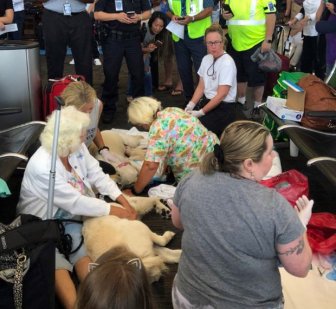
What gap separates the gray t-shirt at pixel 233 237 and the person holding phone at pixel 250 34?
11.1 ft

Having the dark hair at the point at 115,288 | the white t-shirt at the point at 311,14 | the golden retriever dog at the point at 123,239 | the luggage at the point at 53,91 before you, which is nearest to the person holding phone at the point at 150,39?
the luggage at the point at 53,91

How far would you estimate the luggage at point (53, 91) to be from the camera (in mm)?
3818

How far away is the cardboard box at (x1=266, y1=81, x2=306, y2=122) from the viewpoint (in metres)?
3.73

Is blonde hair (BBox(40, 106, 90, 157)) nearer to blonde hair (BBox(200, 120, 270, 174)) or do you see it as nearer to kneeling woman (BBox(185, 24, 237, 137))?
blonde hair (BBox(200, 120, 270, 174))

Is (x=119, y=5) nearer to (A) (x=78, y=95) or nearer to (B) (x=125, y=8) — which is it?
(B) (x=125, y=8)

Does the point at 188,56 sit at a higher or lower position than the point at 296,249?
higher

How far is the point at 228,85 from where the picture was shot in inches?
165

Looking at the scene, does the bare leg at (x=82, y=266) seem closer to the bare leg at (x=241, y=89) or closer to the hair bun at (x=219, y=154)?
the hair bun at (x=219, y=154)

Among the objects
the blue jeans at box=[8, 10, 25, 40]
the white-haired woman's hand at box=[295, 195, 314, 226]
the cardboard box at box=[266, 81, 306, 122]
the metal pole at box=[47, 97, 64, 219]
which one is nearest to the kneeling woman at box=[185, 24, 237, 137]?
the cardboard box at box=[266, 81, 306, 122]

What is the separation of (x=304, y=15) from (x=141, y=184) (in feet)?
11.5

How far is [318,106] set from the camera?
3.70 meters

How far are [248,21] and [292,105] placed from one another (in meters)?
1.41

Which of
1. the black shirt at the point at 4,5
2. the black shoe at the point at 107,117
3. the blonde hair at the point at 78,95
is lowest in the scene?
the black shoe at the point at 107,117

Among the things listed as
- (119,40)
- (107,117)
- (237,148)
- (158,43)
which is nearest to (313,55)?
(158,43)
